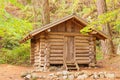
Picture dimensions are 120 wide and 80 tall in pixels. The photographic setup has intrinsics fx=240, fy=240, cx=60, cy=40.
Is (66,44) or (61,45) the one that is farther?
(66,44)

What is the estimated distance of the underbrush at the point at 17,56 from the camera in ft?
79.0

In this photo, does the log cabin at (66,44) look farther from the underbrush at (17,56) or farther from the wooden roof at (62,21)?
the underbrush at (17,56)

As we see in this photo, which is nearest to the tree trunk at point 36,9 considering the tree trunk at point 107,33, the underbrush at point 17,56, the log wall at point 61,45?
the underbrush at point 17,56

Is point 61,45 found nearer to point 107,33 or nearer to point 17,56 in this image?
point 107,33

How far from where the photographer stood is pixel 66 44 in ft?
60.0

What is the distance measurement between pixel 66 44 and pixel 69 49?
45 centimetres

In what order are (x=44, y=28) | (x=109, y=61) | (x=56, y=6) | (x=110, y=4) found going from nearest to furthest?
1. (x=44, y=28)
2. (x=109, y=61)
3. (x=110, y=4)
4. (x=56, y=6)

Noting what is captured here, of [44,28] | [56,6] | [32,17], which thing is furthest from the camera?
[56,6]

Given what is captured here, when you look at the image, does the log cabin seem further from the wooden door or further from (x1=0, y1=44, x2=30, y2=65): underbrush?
(x1=0, y1=44, x2=30, y2=65): underbrush

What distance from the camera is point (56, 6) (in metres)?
38.2

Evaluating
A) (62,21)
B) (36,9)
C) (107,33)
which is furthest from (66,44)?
(36,9)

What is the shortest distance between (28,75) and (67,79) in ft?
7.91

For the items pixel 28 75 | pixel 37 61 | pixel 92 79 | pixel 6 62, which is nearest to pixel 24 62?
pixel 6 62

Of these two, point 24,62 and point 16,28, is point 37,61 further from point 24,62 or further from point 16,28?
point 16,28
